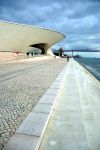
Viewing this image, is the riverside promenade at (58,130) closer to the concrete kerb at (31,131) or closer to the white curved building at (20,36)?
the concrete kerb at (31,131)

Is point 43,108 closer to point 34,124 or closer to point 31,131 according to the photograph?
point 34,124

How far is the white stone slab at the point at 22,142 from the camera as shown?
304 centimetres

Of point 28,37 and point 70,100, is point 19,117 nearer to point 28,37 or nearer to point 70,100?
point 70,100

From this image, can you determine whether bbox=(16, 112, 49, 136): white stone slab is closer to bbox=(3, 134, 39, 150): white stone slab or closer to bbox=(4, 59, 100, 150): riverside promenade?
bbox=(4, 59, 100, 150): riverside promenade

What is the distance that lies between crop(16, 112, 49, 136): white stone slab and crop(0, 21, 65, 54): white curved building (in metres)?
43.4

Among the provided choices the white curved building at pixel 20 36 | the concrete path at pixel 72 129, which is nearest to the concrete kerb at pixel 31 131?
the concrete path at pixel 72 129

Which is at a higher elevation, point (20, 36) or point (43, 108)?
point (20, 36)

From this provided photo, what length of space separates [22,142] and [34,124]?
0.81 m

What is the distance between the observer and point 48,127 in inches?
161

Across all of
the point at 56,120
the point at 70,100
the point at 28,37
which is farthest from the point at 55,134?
the point at 28,37

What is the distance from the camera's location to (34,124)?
3980 mm

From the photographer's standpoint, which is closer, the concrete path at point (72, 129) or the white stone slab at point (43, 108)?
the concrete path at point (72, 129)

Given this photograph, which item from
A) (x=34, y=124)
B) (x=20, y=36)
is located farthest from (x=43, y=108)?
(x=20, y=36)

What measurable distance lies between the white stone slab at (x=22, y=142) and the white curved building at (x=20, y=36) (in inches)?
1749
